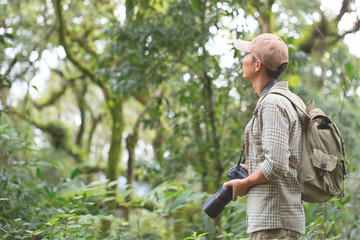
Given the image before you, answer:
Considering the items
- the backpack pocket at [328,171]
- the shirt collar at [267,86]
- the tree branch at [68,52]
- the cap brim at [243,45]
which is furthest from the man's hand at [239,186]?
the tree branch at [68,52]

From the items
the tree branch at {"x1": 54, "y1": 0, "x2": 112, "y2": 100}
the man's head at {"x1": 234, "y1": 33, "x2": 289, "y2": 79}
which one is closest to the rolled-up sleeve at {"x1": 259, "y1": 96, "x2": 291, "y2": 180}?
the man's head at {"x1": 234, "y1": 33, "x2": 289, "y2": 79}

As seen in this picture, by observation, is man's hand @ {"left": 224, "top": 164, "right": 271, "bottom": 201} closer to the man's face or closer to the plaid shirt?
the plaid shirt

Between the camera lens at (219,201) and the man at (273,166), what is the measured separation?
0.07 m

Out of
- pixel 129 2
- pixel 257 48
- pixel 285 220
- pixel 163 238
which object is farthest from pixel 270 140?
pixel 163 238

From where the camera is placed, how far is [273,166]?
1756 mm

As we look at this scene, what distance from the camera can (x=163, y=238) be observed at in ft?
13.6

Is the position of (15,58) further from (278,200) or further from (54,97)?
(278,200)

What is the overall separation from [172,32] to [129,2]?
1.10 meters

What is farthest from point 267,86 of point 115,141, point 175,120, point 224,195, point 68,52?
point 68,52

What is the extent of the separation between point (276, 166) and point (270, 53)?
0.62 metres

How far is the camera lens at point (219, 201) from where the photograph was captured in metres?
2.04

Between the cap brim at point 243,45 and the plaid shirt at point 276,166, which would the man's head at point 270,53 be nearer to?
the cap brim at point 243,45

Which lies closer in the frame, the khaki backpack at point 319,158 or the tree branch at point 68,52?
the khaki backpack at point 319,158

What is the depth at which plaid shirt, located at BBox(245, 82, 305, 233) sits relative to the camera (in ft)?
5.85
